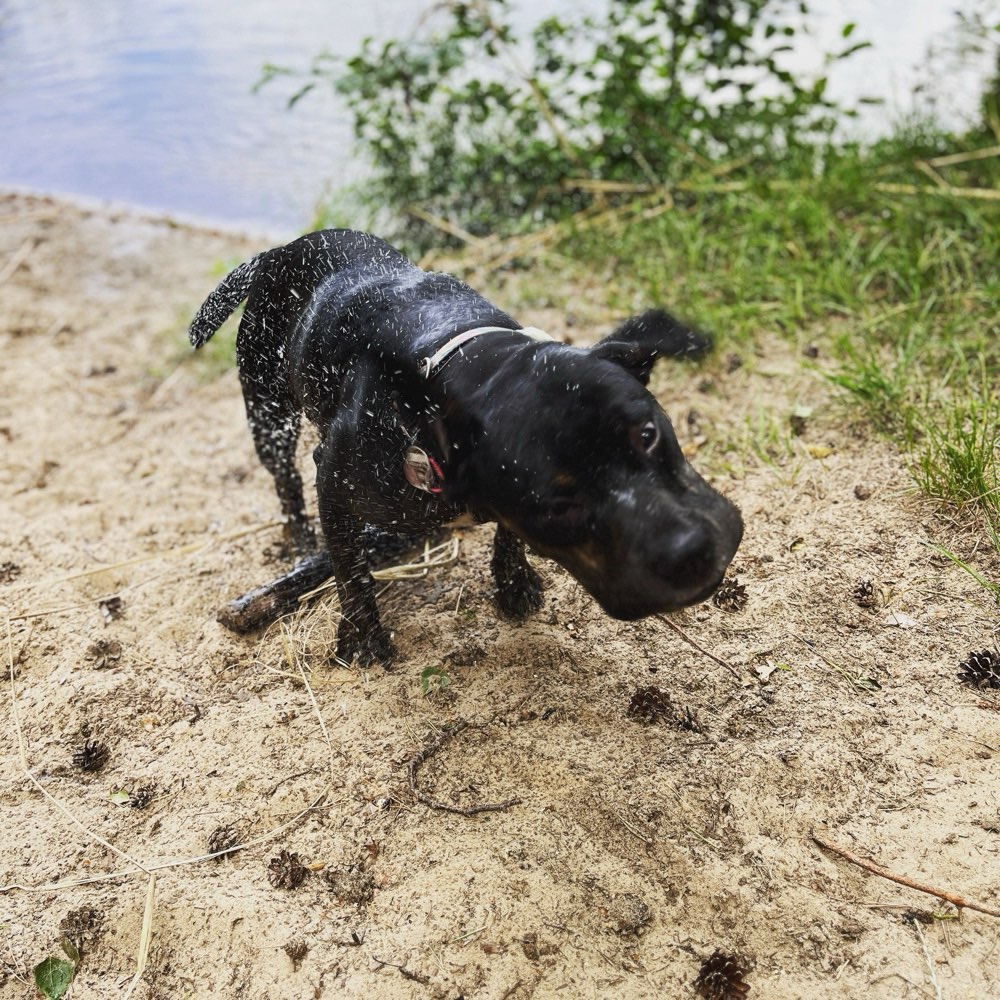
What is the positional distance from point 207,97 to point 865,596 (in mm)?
8928

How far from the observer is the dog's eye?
7.20 ft

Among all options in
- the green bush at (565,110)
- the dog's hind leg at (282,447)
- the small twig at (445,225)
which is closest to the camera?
the dog's hind leg at (282,447)

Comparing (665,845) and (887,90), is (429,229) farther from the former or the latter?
(665,845)

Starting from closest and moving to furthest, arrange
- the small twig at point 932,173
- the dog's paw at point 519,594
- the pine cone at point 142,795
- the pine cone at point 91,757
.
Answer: the pine cone at point 142,795
the pine cone at point 91,757
the dog's paw at point 519,594
the small twig at point 932,173

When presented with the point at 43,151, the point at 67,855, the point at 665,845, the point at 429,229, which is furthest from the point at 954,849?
the point at 43,151

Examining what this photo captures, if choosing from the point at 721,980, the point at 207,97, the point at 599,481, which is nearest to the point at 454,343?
the point at 599,481

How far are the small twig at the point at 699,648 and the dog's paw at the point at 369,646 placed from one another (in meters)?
0.95

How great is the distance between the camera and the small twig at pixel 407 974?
221cm

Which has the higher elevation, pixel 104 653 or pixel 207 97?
pixel 207 97

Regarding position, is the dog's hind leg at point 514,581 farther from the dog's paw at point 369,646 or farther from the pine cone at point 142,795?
the pine cone at point 142,795

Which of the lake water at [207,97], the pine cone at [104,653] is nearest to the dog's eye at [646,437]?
the pine cone at [104,653]

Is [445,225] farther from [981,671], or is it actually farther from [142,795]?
[981,671]

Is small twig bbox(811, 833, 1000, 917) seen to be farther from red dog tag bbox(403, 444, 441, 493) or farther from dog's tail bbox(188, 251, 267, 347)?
dog's tail bbox(188, 251, 267, 347)

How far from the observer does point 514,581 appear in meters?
3.29
